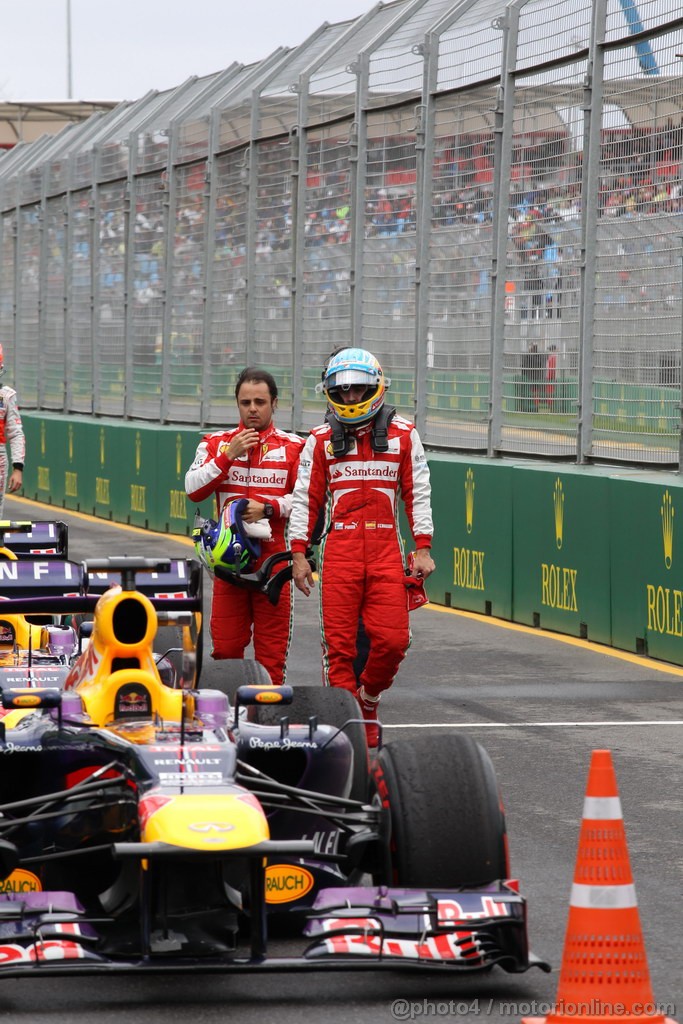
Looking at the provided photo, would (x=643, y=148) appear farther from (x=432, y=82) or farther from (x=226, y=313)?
(x=226, y=313)

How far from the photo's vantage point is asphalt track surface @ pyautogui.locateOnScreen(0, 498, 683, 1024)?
5398mm

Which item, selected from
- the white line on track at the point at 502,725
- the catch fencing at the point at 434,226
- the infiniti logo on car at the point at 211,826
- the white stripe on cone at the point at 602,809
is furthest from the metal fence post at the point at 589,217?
the infiniti logo on car at the point at 211,826

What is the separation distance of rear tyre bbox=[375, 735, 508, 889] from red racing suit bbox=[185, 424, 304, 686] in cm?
381

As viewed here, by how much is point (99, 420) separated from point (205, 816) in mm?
21894

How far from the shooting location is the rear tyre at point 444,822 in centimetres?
562

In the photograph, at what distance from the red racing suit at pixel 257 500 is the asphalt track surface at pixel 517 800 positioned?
0.81 meters

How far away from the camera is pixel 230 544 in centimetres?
945

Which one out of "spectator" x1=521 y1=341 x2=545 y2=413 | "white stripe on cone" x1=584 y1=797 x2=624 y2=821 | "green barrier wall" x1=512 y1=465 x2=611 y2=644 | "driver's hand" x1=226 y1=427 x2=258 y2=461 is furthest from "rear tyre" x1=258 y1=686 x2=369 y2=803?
"spectator" x1=521 y1=341 x2=545 y2=413

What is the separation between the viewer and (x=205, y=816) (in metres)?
5.25

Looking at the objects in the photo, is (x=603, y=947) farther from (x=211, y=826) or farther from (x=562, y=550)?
(x=562, y=550)

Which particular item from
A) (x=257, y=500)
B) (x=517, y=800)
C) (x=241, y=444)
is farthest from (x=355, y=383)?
(x=517, y=800)

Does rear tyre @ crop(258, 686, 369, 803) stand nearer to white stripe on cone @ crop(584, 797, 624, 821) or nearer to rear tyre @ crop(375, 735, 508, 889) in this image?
rear tyre @ crop(375, 735, 508, 889)

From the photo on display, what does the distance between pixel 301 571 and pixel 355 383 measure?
35.6 inches

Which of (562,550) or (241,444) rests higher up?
(241,444)
